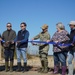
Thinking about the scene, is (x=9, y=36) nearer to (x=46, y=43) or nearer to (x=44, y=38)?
(x=44, y=38)

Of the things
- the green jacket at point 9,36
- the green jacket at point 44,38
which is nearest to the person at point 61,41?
the green jacket at point 44,38

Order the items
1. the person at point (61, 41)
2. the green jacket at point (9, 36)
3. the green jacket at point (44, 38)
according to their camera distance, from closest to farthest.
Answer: the person at point (61, 41), the green jacket at point (44, 38), the green jacket at point (9, 36)

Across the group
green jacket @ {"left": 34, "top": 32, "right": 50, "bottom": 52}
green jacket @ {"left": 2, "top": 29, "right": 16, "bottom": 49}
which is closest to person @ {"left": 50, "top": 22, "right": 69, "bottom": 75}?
green jacket @ {"left": 34, "top": 32, "right": 50, "bottom": 52}

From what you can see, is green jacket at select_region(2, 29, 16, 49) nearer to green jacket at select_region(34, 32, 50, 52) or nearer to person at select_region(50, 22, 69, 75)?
green jacket at select_region(34, 32, 50, 52)

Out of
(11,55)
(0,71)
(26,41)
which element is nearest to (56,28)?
(26,41)

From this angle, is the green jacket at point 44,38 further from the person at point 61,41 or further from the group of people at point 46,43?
the person at point 61,41

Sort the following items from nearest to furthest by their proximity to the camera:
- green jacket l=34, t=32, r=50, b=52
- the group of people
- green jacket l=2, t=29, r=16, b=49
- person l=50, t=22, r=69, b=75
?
the group of people → person l=50, t=22, r=69, b=75 → green jacket l=34, t=32, r=50, b=52 → green jacket l=2, t=29, r=16, b=49

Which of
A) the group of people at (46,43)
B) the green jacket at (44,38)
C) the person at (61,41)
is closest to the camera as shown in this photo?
the group of people at (46,43)

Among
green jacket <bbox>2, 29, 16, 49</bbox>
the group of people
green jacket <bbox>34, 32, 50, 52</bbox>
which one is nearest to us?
the group of people

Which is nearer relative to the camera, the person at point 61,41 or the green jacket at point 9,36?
the person at point 61,41

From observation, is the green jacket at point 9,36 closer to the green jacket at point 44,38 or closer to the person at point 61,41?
the green jacket at point 44,38

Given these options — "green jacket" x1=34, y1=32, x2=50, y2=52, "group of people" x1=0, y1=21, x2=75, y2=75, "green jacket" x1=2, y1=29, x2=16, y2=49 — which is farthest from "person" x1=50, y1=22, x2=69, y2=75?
"green jacket" x1=2, y1=29, x2=16, y2=49

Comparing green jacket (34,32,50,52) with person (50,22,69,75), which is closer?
person (50,22,69,75)

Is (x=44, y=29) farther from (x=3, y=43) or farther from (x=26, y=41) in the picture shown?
(x=3, y=43)
